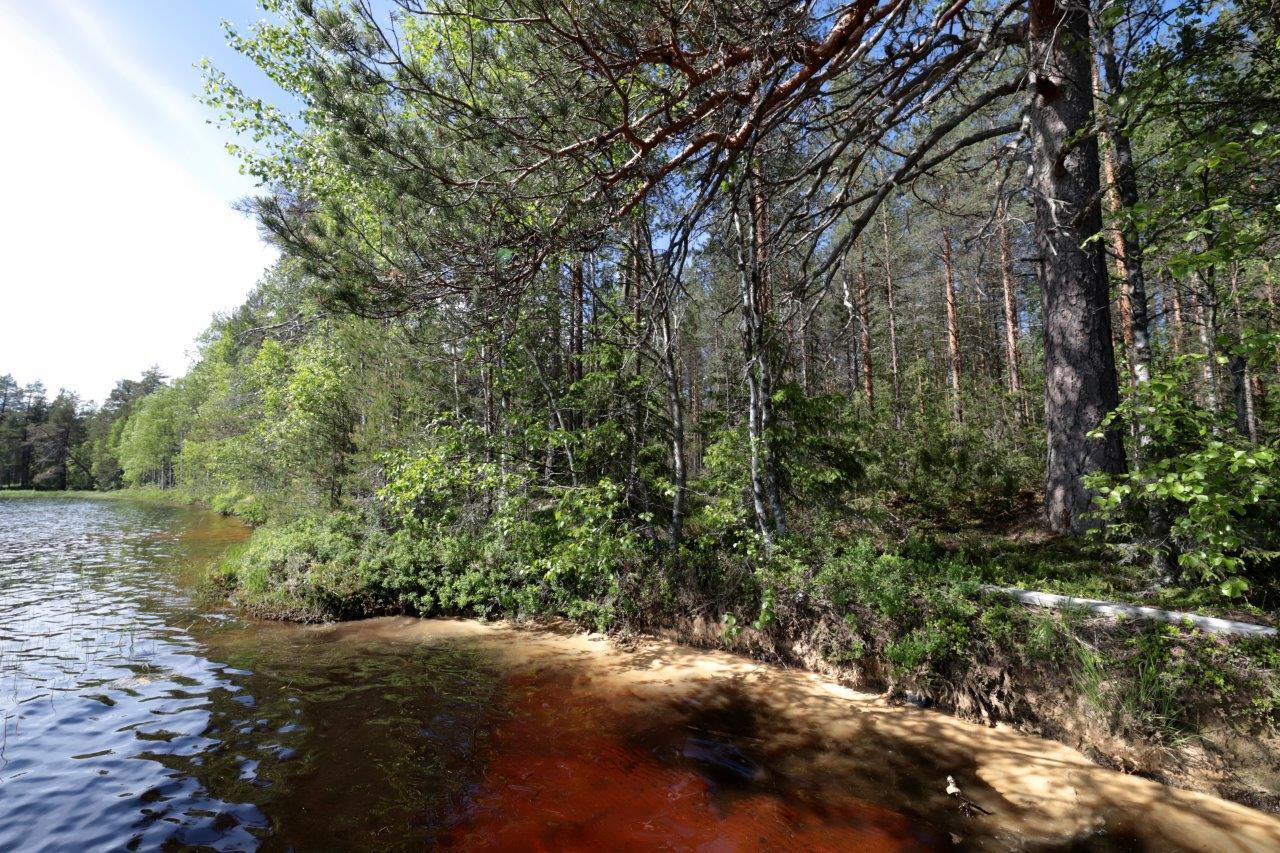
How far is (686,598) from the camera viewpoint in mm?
7582

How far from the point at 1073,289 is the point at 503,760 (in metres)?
7.68

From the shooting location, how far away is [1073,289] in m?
6.23

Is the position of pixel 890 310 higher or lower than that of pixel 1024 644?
higher

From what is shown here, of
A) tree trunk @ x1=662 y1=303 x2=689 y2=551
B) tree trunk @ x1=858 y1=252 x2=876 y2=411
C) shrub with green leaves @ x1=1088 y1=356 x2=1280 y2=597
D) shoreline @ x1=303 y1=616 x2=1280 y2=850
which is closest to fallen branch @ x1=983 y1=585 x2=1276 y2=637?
shrub with green leaves @ x1=1088 y1=356 x2=1280 y2=597

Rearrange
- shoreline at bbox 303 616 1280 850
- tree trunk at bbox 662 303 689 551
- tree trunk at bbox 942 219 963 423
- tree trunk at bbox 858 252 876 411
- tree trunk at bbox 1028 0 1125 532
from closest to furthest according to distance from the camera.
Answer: shoreline at bbox 303 616 1280 850 < tree trunk at bbox 1028 0 1125 532 < tree trunk at bbox 662 303 689 551 < tree trunk at bbox 858 252 876 411 < tree trunk at bbox 942 219 963 423

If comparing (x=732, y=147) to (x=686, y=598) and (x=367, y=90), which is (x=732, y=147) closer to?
(x=367, y=90)

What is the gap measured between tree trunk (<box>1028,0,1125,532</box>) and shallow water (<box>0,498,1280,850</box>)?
130 inches

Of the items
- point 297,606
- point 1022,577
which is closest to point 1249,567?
point 1022,577

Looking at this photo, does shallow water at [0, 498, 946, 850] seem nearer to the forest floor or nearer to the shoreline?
the shoreline

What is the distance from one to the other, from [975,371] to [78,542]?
33590 mm

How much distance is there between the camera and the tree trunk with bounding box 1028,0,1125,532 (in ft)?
19.9

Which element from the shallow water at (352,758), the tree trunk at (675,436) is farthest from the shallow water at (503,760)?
the tree trunk at (675,436)

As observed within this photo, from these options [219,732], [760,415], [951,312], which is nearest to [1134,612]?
[760,415]

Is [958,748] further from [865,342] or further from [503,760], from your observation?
[865,342]
